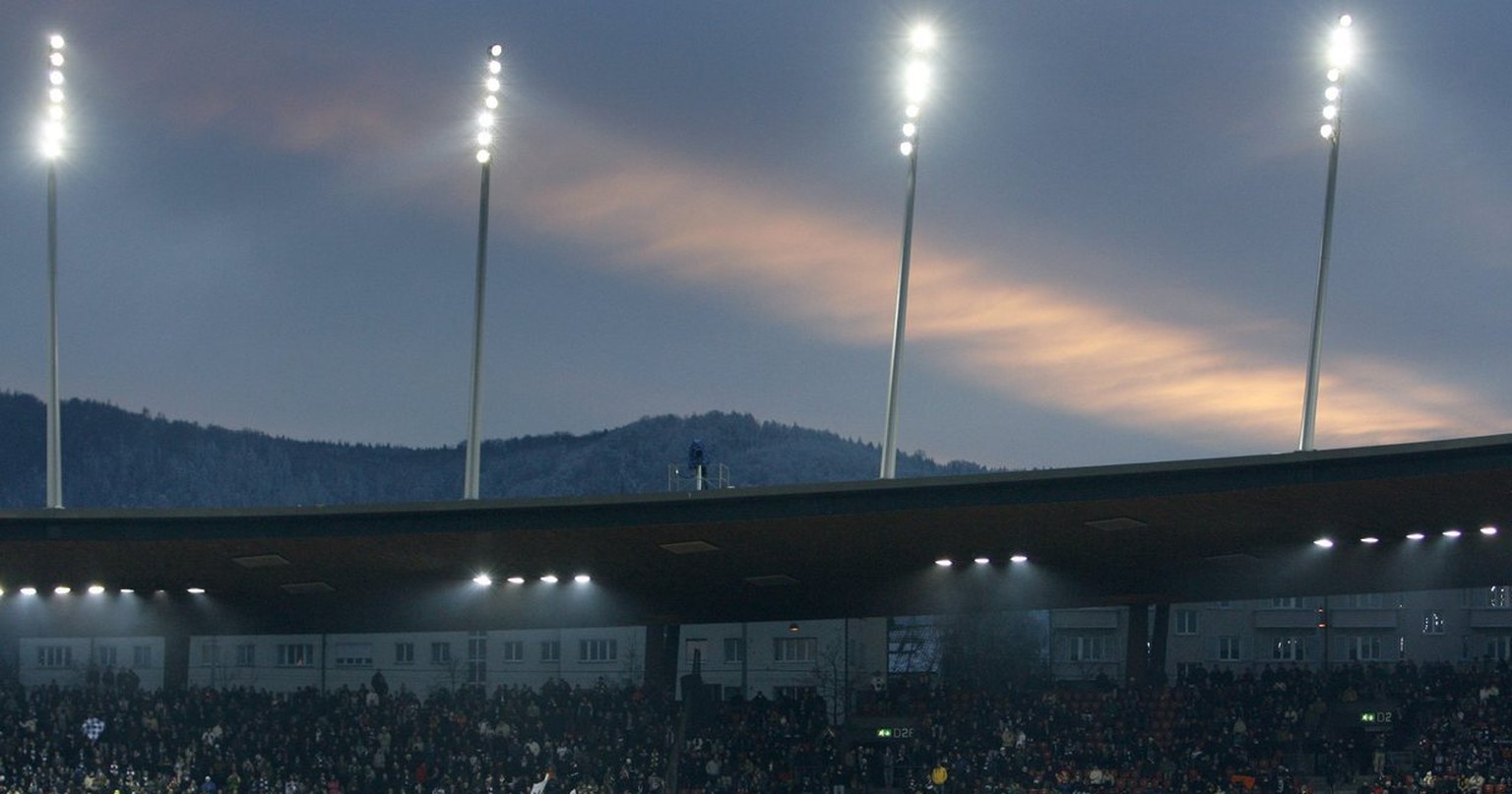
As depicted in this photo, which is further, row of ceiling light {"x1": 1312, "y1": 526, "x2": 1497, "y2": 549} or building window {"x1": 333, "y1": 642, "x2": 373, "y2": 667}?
building window {"x1": 333, "y1": 642, "x2": 373, "y2": 667}

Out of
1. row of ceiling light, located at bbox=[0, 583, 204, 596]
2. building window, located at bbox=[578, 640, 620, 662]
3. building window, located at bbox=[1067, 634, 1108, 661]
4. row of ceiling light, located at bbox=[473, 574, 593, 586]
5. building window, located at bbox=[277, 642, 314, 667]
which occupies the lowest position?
building window, located at bbox=[277, 642, 314, 667]

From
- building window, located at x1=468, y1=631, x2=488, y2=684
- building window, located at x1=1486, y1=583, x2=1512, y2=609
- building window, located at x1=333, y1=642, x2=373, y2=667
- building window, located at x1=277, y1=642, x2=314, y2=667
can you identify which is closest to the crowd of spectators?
building window, located at x1=468, y1=631, x2=488, y2=684

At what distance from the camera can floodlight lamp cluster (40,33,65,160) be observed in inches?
1661

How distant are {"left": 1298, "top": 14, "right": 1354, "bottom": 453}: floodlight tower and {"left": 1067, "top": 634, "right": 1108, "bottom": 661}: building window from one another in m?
69.0

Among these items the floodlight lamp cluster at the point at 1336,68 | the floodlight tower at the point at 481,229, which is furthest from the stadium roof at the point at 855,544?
the floodlight lamp cluster at the point at 1336,68

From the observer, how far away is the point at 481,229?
41.2 meters

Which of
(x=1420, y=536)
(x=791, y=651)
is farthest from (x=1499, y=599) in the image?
(x=1420, y=536)

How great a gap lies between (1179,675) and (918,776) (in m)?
8.82

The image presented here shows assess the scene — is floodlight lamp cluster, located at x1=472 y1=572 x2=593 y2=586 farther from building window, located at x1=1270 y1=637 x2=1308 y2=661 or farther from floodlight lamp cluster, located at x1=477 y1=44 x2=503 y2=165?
building window, located at x1=1270 y1=637 x2=1308 y2=661

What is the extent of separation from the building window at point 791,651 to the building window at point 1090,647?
17952 millimetres

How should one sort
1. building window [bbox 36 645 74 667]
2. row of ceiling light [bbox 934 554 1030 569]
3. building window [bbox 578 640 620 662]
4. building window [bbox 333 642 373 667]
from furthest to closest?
building window [bbox 36 645 74 667] → building window [bbox 333 642 373 667] → building window [bbox 578 640 620 662] → row of ceiling light [bbox 934 554 1030 569]

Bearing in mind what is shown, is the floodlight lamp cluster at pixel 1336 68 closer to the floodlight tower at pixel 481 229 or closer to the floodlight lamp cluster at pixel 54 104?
the floodlight tower at pixel 481 229

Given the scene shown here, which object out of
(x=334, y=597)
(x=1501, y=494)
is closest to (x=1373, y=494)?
(x=1501, y=494)

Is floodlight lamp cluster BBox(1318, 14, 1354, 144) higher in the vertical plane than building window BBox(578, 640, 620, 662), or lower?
higher
